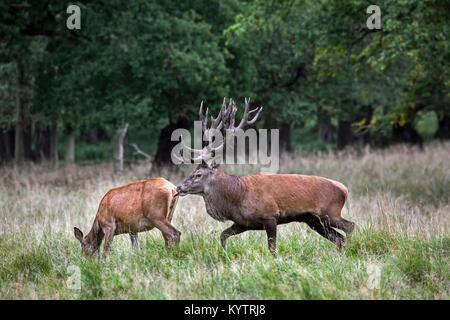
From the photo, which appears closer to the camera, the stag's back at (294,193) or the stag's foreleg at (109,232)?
the stag's back at (294,193)

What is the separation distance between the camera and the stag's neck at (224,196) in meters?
6.10

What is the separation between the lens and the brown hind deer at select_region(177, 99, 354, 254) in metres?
6.04

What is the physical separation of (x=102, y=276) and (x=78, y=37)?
11.2 metres

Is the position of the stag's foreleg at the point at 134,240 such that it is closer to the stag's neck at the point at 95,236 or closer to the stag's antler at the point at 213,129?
the stag's neck at the point at 95,236

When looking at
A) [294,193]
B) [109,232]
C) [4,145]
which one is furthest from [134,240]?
[4,145]

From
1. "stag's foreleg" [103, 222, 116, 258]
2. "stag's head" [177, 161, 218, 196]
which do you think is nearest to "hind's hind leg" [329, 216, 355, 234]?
"stag's head" [177, 161, 218, 196]

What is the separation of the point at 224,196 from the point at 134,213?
1.16 m

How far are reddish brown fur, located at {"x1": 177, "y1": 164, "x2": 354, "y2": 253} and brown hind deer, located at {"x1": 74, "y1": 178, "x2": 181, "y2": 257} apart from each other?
0.50 meters

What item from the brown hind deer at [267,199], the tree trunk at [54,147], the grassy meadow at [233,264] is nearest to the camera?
the grassy meadow at [233,264]

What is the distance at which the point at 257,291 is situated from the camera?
476 centimetres

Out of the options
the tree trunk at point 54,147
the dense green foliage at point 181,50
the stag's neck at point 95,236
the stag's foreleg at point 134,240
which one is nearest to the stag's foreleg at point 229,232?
the stag's foreleg at point 134,240

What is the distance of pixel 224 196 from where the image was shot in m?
6.14

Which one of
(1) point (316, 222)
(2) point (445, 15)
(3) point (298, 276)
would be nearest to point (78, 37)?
(2) point (445, 15)

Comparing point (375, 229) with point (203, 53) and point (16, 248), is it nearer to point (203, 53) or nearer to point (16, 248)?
point (16, 248)
